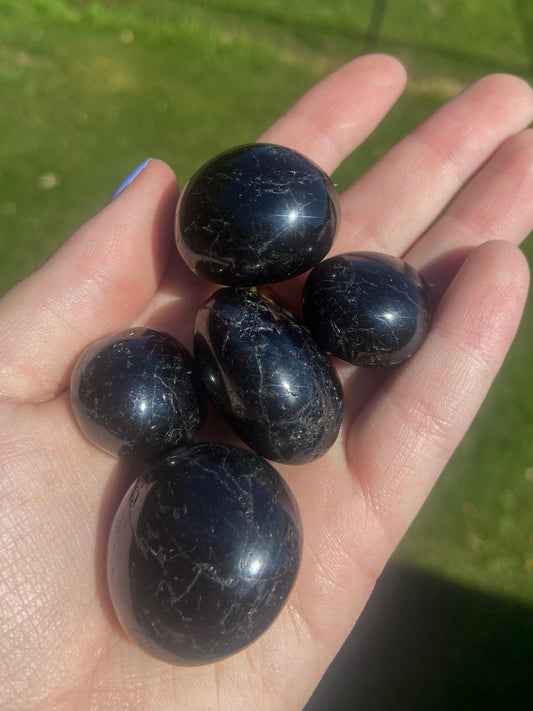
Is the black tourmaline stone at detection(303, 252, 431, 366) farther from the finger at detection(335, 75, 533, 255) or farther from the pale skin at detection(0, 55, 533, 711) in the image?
the finger at detection(335, 75, 533, 255)

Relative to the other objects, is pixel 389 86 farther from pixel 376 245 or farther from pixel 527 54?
pixel 527 54

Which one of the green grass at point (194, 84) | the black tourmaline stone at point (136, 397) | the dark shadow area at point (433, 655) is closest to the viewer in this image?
the black tourmaline stone at point (136, 397)

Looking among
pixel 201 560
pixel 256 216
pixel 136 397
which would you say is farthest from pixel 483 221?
pixel 201 560

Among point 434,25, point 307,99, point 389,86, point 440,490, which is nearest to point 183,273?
point 307,99

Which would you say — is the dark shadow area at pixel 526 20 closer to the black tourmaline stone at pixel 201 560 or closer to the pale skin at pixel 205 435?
the pale skin at pixel 205 435

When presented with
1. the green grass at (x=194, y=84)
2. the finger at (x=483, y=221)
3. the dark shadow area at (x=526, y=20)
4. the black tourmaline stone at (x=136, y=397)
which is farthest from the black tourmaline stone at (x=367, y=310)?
the dark shadow area at (x=526, y=20)

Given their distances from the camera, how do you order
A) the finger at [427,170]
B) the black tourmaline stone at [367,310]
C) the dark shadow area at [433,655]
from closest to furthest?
1. the black tourmaline stone at [367,310]
2. the dark shadow area at [433,655]
3. the finger at [427,170]
